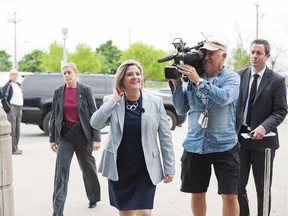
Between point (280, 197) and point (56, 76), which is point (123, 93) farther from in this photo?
point (56, 76)

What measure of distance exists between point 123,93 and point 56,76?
11218 millimetres

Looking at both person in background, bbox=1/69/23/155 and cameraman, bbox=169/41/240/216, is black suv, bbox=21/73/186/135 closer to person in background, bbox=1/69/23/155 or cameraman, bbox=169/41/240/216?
person in background, bbox=1/69/23/155

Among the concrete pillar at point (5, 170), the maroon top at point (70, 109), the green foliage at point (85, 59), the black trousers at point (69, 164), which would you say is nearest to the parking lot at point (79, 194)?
the black trousers at point (69, 164)

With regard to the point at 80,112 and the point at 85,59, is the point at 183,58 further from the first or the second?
the point at 85,59

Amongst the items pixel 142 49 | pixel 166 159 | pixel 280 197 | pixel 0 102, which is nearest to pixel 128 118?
pixel 166 159

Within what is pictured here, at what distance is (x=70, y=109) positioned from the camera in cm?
575

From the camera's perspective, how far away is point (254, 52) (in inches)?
188

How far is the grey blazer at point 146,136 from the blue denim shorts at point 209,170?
25 centimetres

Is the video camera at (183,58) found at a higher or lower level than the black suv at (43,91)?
higher

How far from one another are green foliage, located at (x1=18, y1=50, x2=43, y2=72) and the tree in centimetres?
1247

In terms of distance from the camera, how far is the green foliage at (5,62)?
9168cm

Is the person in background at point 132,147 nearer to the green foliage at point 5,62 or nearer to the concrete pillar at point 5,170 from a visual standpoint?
the concrete pillar at point 5,170

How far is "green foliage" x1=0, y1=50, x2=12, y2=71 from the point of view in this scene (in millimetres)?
91675

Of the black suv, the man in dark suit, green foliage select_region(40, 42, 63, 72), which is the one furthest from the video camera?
green foliage select_region(40, 42, 63, 72)
